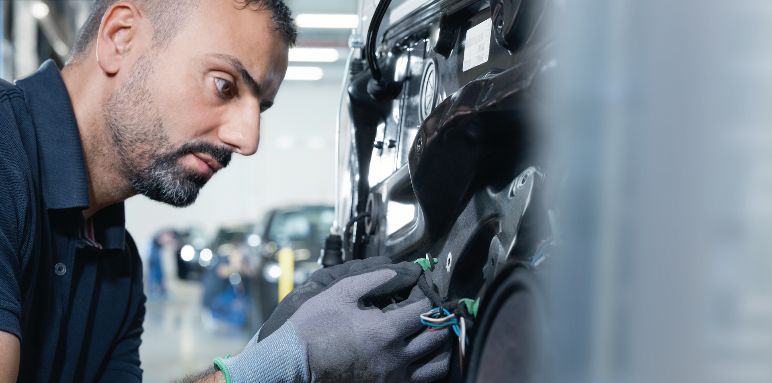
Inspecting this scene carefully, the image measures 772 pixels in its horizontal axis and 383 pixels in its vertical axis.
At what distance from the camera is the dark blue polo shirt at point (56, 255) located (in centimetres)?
117

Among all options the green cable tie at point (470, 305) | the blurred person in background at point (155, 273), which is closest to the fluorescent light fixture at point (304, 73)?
the blurred person in background at point (155, 273)

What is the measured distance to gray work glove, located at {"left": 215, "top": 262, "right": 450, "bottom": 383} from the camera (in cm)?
100

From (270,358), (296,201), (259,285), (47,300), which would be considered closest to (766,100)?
(270,358)

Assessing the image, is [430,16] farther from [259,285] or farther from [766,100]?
[259,285]

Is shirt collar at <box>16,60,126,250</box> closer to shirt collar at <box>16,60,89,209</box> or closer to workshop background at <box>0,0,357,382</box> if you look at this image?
shirt collar at <box>16,60,89,209</box>

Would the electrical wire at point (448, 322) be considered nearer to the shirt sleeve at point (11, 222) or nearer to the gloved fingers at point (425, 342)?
the gloved fingers at point (425, 342)

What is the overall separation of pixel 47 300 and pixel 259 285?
444 centimetres

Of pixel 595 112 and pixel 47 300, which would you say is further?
pixel 47 300

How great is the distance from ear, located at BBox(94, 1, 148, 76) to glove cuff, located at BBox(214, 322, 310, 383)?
1.99 ft

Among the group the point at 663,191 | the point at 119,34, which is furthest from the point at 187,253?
the point at 663,191

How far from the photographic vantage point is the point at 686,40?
0.28 meters

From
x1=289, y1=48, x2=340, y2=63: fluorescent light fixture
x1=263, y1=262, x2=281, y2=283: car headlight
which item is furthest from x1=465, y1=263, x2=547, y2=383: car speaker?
x1=289, y1=48, x2=340, y2=63: fluorescent light fixture

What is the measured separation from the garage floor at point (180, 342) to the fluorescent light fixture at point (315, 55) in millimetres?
4772

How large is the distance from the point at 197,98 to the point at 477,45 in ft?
1.74
